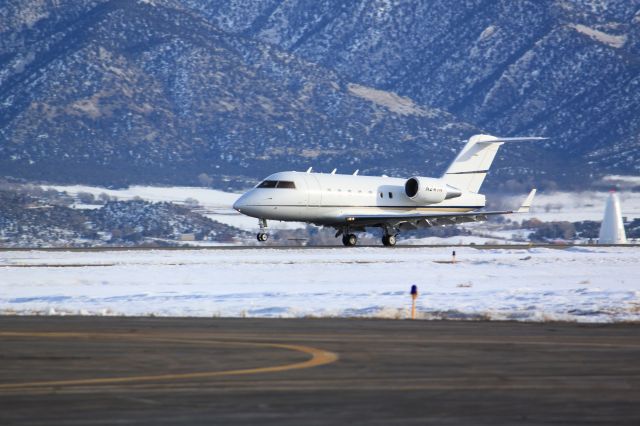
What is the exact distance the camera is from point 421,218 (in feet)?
212

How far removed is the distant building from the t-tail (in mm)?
15631

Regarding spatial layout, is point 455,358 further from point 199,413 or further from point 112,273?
point 112,273

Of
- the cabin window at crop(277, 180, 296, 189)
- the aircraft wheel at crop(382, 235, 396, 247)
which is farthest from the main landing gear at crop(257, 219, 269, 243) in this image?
the aircraft wheel at crop(382, 235, 396, 247)

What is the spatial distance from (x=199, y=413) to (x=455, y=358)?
17.2 feet

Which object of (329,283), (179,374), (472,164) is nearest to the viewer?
(179,374)

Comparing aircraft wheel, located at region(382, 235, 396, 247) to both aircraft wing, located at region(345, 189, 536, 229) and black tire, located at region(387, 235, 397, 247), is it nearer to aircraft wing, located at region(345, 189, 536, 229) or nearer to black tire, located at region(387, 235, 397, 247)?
black tire, located at region(387, 235, 397, 247)

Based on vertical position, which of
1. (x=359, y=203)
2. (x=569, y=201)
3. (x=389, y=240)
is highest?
(x=569, y=201)

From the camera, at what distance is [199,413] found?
46.0 feet

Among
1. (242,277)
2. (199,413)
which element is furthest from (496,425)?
(242,277)

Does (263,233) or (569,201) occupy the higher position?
(569,201)

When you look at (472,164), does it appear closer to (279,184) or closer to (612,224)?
(279,184)

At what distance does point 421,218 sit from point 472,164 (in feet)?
31.2

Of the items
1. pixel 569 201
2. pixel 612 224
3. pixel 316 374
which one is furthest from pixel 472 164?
Result: pixel 316 374

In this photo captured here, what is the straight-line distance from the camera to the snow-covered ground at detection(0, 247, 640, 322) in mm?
27703
